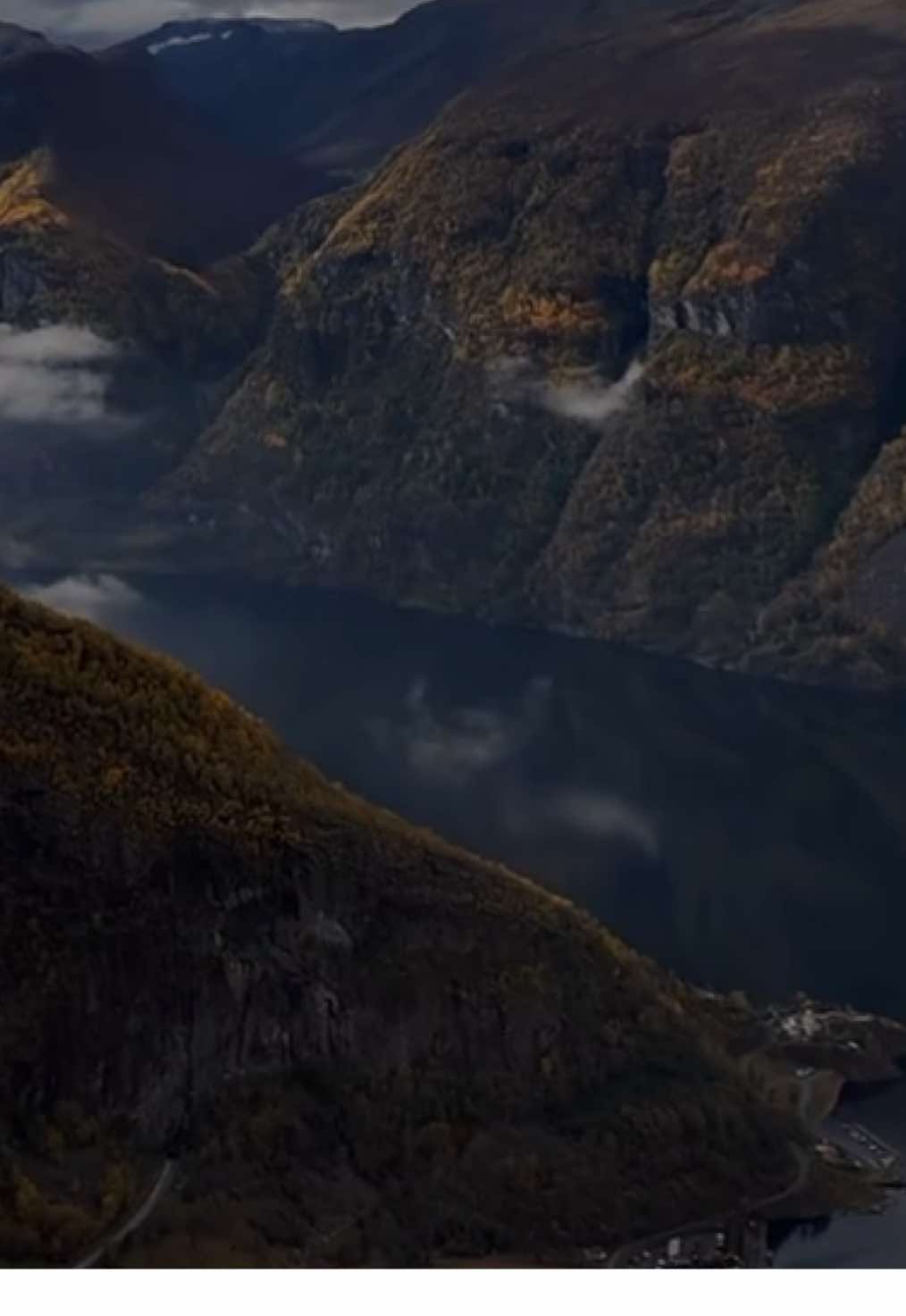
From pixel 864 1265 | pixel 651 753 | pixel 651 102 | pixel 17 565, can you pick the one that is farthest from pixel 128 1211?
pixel 651 102

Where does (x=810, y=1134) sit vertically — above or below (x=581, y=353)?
above

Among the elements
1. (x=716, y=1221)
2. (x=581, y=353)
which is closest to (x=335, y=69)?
(x=581, y=353)

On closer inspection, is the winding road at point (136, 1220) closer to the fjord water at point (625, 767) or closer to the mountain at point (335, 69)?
the fjord water at point (625, 767)

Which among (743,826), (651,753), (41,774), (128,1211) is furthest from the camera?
(651,753)

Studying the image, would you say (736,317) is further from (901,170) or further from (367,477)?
(367,477)

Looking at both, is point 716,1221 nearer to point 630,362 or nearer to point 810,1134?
point 810,1134

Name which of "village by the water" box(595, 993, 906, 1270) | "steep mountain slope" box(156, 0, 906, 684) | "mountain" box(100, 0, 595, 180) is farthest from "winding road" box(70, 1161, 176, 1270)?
"mountain" box(100, 0, 595, 180)

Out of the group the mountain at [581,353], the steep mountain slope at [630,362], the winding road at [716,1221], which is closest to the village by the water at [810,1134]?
the winding road at [716,1221]
